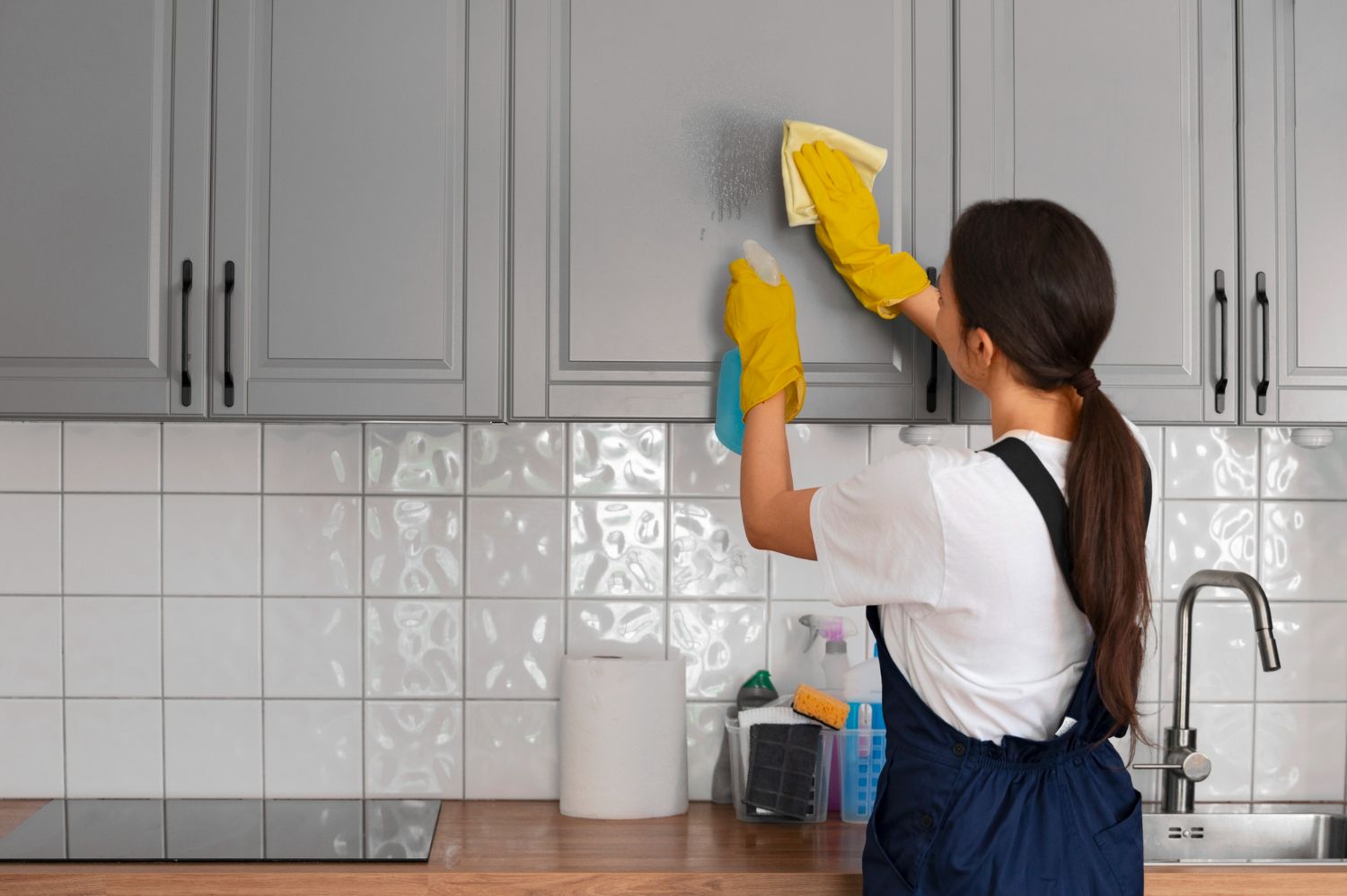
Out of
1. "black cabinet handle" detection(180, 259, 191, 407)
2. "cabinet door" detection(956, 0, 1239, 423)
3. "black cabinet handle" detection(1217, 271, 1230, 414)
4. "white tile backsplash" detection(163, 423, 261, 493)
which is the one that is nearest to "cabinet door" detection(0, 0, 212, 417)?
"black cabinet handle" detection(180, 259, 191, 407)

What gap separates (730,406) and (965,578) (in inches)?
17.7

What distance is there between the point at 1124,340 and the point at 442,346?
959 millimetres

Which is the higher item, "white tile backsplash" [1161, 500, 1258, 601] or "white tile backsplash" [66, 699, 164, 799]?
"white tile backsplash" [1161, 500, 1258, 601]

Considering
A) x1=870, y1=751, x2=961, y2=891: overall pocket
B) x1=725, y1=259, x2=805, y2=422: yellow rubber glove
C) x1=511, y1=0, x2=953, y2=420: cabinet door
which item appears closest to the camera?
x1=870, y1=751, x2=961, y2=891: overall pocket

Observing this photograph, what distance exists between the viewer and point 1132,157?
160 centimetres

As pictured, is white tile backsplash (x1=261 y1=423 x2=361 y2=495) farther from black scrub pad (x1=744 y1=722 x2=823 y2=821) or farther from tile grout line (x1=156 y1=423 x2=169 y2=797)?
black scrub pad (x1=744 y1=722 x2=823 y2=821)

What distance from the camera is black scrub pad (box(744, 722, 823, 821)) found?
5.68ft

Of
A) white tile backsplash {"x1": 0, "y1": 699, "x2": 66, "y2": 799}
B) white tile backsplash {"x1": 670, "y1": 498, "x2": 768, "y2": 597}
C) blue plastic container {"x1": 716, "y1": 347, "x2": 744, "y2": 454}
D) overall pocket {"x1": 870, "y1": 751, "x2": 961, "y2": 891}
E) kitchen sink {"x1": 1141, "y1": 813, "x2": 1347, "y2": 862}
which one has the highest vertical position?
blue plastic container {"x1": 716, "y1": 347, "x2": 744, "y2": 454}

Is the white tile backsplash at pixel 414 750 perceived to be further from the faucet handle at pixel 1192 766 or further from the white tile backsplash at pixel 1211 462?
the white tile backsplash at pixel 1211 462

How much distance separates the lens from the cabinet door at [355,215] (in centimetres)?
154

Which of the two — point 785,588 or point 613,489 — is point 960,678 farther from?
point 613,489

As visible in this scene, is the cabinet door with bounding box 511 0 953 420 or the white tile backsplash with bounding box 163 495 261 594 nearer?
the cabinet door with bounding box 511 0 953 420

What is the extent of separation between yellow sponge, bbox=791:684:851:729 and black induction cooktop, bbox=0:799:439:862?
0.60 m

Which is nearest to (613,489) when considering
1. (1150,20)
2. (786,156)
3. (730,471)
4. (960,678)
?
(730,471)
